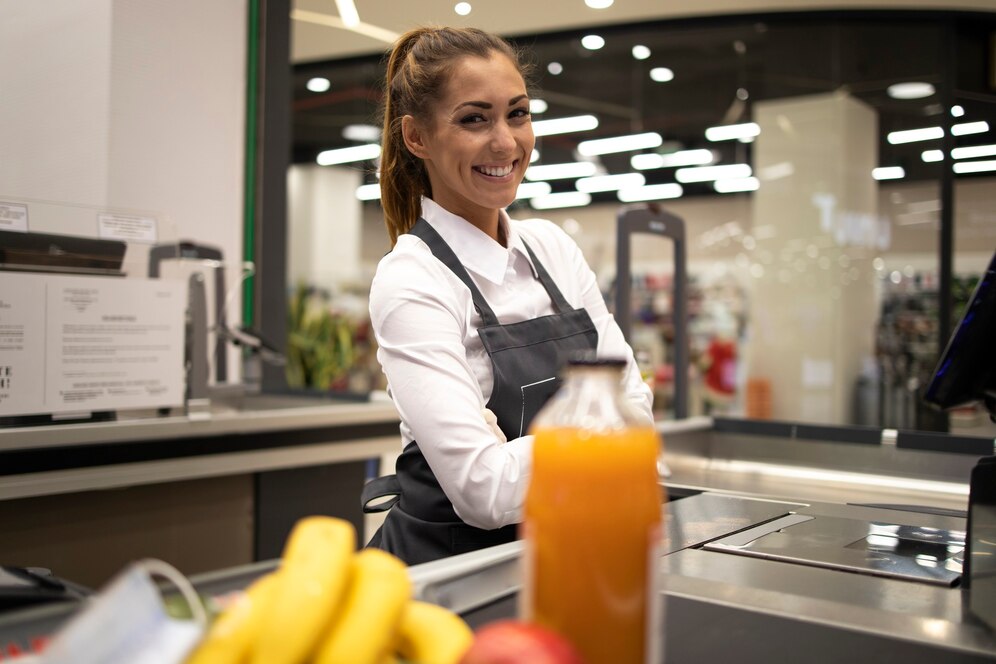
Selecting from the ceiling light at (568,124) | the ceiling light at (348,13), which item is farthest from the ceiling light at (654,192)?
the ceiling light at (348,13)

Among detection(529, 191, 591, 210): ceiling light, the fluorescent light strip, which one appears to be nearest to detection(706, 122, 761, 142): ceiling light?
the fluorescent light strip

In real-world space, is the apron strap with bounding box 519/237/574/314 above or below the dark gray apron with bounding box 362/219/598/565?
above

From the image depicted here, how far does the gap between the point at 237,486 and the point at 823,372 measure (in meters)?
4.82

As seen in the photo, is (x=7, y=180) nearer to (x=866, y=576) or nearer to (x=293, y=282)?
(x=866, y=576)

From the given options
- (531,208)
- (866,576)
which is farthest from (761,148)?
(866,576)

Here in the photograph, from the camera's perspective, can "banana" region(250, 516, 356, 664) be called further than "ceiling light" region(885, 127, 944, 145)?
No

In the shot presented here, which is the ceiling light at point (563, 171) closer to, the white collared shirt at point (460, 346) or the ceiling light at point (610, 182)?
the ceiling light at point (610, 182)

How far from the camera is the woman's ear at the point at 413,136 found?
1.62 meters

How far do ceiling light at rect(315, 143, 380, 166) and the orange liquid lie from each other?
9.16 metres

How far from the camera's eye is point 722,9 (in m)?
6.50

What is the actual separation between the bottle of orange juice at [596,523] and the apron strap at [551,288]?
3.39ft

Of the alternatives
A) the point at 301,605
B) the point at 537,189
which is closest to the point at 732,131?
the point at 537,189

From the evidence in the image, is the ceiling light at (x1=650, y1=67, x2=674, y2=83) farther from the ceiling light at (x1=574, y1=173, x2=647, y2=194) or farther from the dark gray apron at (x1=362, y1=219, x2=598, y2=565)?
the dark gray apron at (x1=362, y1=219, x2=598, y2=565)

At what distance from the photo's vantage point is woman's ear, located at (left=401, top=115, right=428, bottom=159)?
5.30ft
